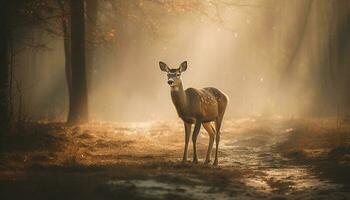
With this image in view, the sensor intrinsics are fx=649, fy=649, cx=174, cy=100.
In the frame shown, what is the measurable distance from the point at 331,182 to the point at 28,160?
6.77m

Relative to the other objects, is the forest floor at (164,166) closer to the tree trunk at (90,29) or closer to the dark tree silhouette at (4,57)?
the dark tree silhouette at (4,57)

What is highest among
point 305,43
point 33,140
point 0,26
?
point 305,43

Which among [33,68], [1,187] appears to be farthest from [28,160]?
[33,68]

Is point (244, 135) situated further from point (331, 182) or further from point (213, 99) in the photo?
point (331, 182)

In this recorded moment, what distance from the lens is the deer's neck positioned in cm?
1577

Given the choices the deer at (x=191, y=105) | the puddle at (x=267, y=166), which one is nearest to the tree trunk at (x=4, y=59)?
the deer at (x=191, y=105)

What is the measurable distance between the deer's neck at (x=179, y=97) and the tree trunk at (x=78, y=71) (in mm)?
10044

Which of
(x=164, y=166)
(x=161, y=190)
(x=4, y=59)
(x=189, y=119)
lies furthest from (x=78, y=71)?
(x=161, y=190)

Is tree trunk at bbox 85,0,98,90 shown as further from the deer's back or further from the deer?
the deer

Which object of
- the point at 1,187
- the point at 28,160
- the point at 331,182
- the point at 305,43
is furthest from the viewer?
the point at 305,43

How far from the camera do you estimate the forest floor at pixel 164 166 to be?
11570 mm

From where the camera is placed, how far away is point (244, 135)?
2427 centimetres

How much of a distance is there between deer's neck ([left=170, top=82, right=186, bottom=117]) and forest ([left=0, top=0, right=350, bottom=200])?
3cm

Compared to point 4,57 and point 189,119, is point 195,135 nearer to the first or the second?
point 189,119
